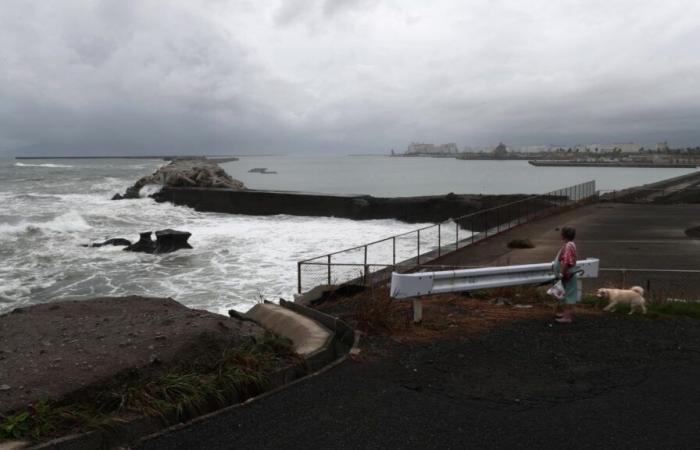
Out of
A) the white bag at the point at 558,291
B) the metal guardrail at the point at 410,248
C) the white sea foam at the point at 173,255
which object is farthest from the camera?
the white sea foam at the point at 173,255

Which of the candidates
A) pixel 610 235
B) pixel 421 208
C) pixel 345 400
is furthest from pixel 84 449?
pixel 421 208

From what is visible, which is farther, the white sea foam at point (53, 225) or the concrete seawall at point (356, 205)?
the concrete seawall at point (356, 205)

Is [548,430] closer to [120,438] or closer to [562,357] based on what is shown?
[562,357]

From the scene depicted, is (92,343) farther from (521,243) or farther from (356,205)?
(356,205)

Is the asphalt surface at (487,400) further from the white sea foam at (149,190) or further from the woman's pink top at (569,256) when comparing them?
the white sea foam at (149,190)

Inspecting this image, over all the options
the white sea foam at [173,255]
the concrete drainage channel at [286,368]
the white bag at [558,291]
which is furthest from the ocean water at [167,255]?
the white bag at [558,291]

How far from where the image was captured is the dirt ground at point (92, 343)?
15.3ft

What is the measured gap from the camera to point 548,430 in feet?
14.3

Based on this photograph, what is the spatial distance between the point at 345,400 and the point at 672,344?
164 inches

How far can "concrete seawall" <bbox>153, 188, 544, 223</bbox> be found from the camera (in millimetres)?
33844

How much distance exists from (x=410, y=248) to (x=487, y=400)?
52.8 ft

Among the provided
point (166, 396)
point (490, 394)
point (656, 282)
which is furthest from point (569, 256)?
point (166, 396)

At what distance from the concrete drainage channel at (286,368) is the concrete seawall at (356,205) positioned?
87.1 feet

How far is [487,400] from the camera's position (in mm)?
4941
